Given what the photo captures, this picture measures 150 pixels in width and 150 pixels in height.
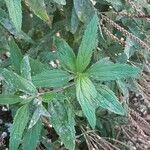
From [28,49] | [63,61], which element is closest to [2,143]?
[28,49]

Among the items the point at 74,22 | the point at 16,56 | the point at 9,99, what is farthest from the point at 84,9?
the point at 9,99

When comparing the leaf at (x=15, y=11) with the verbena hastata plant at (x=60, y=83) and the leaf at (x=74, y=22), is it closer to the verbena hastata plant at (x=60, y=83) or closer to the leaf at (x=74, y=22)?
the verbena hastata plant at (x=60, y=83)

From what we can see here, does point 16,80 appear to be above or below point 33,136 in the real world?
above

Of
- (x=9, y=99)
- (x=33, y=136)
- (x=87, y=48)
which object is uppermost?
(x=87, y=48)

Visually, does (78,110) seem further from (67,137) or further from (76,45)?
(67,137)

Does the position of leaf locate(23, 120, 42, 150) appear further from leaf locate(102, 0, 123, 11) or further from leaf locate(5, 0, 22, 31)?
leaf locate(102, 0, 123, 11)

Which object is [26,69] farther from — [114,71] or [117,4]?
[117,4]

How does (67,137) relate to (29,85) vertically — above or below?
below
